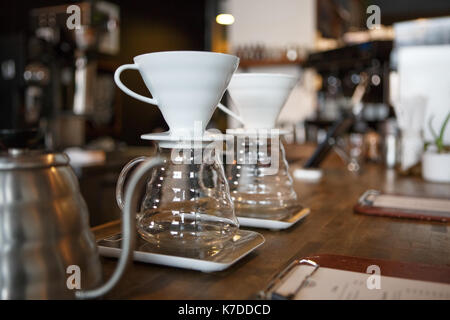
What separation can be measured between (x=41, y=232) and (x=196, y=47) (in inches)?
241

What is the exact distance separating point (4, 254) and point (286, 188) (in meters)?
0.58

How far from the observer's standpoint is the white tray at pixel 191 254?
55 cm

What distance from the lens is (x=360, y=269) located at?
1.86 ft

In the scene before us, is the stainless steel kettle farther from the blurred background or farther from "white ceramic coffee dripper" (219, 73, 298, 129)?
the blurred background

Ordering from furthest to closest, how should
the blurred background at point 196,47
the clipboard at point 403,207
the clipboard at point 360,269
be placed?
the blurred background at point 196,47 → the clipboard at point 403,207 → the clipboard at point 360,269

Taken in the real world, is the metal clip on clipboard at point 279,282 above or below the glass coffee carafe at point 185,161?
below

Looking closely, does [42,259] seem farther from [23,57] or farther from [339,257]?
[23,57]

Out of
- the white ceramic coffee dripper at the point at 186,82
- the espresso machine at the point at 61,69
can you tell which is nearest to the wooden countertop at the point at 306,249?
the white ceramic coffee dripper at the point at 186,82

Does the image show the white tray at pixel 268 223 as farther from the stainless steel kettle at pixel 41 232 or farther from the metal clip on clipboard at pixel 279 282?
the stainless steel kettle at pixel 41 232

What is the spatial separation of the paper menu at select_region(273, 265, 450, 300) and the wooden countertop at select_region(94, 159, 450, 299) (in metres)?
0.04

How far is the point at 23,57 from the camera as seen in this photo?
3006 mm

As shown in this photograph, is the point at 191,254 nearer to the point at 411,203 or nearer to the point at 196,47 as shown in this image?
the point at 411,203

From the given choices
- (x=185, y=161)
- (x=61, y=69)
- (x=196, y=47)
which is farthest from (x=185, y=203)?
(x=196, y=47)

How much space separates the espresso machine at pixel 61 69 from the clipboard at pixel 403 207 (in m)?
2.41
